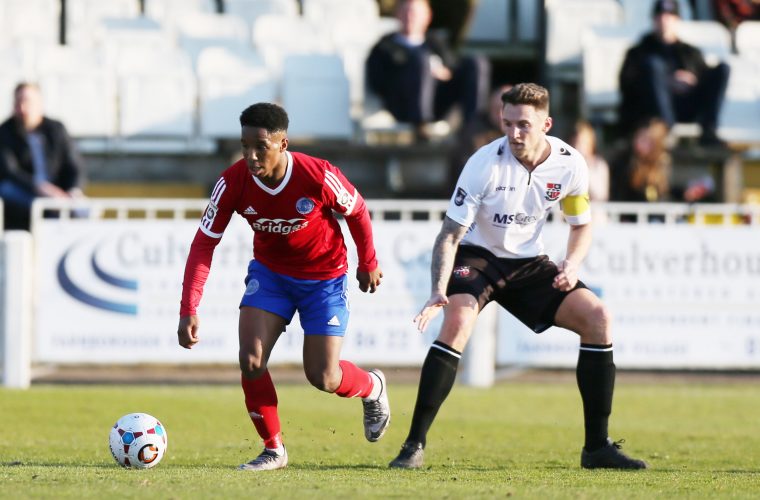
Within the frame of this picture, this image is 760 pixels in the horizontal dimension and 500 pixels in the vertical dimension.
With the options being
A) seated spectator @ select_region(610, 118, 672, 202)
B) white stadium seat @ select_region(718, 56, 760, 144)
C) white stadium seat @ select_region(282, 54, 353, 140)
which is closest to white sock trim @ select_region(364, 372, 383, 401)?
seated spectator @ select_region(610, 118, 672, 202)

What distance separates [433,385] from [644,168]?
24.3ft

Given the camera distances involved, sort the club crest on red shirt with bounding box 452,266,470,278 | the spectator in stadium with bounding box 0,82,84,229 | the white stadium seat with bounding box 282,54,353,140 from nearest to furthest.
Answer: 1. the club crest on red shirt with bounding box 452,266,470,278
2. the spectator in stadium with bounding box 0,82,84,229
3. the white stadium seat with bounding box 282,54,353,140

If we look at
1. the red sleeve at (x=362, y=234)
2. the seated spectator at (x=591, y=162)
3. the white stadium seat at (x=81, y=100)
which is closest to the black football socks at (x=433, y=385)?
the red sleeve at (x=362, y=234)

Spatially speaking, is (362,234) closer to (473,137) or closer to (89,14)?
(473,137)

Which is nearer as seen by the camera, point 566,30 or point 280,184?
point 280,184

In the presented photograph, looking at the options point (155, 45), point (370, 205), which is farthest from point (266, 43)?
point (370, 205)

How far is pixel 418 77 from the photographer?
15477 mm

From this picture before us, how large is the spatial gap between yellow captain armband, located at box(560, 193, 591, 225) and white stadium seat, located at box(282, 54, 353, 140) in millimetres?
8580

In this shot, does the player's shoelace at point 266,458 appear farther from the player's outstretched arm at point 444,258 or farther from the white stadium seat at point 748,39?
the white stadium seat at point 748,39

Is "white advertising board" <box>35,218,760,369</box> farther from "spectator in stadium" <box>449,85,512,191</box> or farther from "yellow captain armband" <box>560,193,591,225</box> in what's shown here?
"yellow captain armband" <box>560,193,591,225</box>

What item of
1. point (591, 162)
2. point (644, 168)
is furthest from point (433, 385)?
point (644, 168)

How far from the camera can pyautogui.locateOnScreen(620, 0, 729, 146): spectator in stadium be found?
15.7 meters

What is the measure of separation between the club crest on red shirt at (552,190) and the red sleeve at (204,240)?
1780 mm

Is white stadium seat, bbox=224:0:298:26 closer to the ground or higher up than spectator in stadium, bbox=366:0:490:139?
higher up
